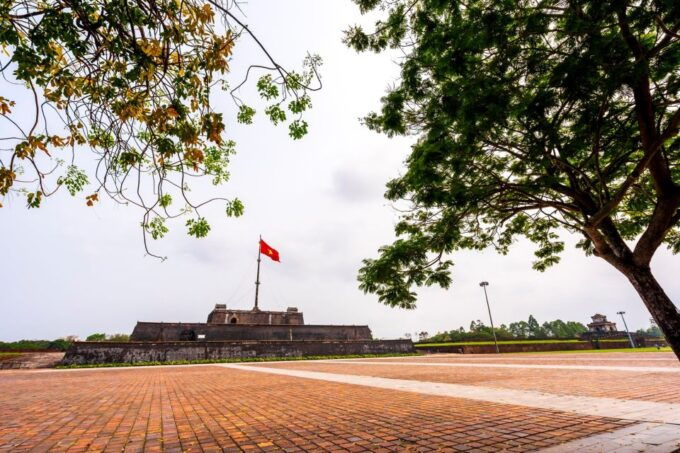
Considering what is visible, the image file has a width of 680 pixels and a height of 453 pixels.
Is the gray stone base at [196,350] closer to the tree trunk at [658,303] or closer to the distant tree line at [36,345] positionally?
the distant tree line at [36,345]

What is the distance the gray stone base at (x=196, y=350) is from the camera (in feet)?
70.8

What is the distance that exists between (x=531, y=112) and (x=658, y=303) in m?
3.02

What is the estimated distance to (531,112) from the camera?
11.1 ft

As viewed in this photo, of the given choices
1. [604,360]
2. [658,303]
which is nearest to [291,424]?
[658,303]

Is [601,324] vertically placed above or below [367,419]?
above

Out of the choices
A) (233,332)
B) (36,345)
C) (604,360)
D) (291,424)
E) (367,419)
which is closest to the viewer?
(291,424)

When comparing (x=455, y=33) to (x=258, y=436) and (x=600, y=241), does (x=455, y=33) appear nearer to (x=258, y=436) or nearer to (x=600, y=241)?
(x=600, y=241)

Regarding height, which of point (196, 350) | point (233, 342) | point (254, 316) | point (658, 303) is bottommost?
point (196, 350)

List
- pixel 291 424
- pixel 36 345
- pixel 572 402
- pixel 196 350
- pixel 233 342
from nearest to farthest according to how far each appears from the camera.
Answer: pixel 291 424 < pixel 572 402 < pixel 196 350 < pixel 233 342 < pixel 36 345

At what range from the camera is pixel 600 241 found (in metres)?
4.52

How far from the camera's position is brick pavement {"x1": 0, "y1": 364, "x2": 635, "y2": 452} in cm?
348

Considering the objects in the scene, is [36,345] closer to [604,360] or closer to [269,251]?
[269,251]

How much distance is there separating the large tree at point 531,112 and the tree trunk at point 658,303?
0.01 meters

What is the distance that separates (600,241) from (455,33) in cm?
355
